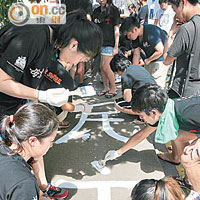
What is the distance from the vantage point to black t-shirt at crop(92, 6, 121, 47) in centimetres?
416

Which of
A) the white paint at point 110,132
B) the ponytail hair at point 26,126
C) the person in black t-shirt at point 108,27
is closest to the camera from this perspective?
the ponytail hair at point 26,126

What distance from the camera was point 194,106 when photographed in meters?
1.97

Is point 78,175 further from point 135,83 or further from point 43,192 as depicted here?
point 135,83

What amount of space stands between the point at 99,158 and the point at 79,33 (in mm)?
1659

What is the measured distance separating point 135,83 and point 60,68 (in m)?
0.96

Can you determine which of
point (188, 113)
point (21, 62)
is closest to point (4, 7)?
point (21, 62)

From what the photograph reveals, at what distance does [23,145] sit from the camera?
133cm

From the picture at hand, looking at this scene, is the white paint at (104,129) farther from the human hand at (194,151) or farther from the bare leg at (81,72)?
the human hand at (194,151)

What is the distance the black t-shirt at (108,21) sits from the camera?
4160 millimetres

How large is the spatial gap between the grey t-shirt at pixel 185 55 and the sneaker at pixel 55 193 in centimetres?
159

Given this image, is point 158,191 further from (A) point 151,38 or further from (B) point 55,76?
(A) point 151,38

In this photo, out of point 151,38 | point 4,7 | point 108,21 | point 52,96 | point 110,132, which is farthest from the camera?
point 108,21

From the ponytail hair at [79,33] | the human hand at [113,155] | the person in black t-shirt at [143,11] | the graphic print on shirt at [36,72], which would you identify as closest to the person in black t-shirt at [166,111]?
the human hand at [113,155]

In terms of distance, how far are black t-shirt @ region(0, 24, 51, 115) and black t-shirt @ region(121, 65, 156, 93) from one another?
135 centimetres
